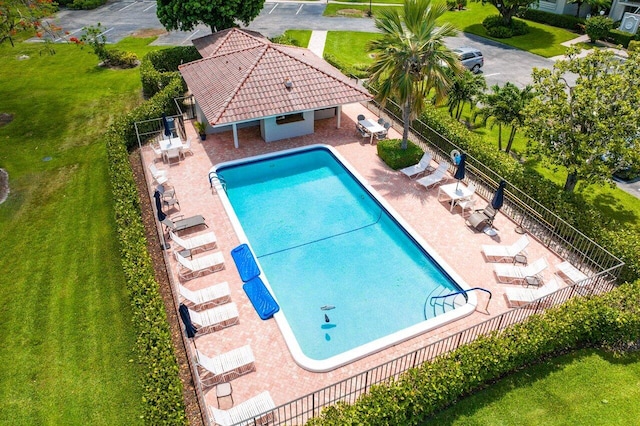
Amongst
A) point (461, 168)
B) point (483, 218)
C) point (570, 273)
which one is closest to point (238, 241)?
point (483, 218)

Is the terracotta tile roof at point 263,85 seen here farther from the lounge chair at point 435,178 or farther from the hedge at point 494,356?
the hedge at point 494,356

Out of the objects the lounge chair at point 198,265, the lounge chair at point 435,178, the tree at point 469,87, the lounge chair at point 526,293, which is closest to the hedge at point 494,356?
Result: the lounge chair at point 526,293

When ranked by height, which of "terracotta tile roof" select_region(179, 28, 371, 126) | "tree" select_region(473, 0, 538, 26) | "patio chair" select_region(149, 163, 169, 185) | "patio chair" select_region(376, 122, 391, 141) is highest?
"tree" select_region(473, 0, 538, 26)

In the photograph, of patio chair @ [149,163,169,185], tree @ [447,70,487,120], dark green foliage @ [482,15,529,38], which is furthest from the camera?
dark green foliage @ [482,15,529,38]

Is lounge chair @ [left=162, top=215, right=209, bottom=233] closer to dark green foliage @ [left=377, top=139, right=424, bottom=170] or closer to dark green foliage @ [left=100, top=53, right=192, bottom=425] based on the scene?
dark green foliage @ [left=100, top=53, right=192, bottom=425]

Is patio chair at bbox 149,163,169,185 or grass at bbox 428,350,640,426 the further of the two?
patio chair at bbox 149,163,169,185

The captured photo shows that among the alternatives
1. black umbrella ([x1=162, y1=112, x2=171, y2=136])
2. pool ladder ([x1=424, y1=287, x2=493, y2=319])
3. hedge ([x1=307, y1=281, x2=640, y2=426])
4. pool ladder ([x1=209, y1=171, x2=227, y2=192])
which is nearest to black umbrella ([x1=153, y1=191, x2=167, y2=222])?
pool ladder ([x1=209, y1=171, x2=227, y2=192])

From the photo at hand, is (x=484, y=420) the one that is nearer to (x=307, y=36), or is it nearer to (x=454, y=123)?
(x=454, y=123)
